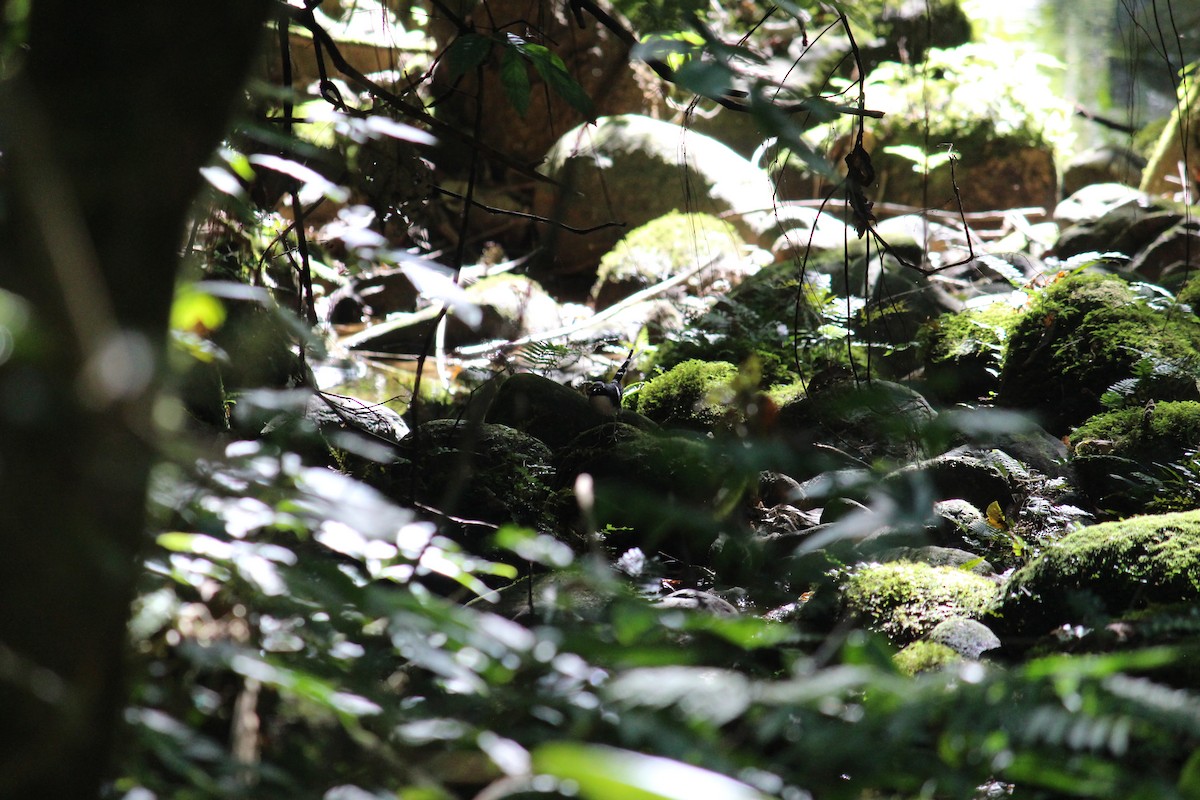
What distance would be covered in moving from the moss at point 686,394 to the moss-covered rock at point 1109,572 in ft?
5.71

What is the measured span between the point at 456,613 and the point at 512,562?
1820 millimetres

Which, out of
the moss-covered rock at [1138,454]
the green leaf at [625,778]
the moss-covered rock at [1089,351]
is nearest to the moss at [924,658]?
the moss-covered rock at [1138,454]

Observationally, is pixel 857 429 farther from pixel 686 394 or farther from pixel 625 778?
pixel 625 778

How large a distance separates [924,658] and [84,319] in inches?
76.1

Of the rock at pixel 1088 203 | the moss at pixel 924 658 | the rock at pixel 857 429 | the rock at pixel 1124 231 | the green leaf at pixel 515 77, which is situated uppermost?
the rock at pixel 1088 203

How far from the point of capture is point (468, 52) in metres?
1.61

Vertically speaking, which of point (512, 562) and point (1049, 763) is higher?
point (1049, 763)

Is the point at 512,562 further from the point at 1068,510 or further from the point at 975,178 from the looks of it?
the point at 975,178

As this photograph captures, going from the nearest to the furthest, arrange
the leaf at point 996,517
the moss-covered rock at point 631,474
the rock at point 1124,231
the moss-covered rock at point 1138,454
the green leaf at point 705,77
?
the green leaf at point 705,77 < the moss-covered rock at point 631,474 < the moss-covered rock at point 1138,454 < the leaf at point 996,517 < the rock at point 1124,231

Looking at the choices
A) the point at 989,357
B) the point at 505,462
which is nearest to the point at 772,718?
the point at 505,462

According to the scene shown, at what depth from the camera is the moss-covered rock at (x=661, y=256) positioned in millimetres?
6348

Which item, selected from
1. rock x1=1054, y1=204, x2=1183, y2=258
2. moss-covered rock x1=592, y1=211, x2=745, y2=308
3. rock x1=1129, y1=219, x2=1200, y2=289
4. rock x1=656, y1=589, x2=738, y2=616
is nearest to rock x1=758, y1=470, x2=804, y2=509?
rock x1=656, y1=589, x2=738, y2=616

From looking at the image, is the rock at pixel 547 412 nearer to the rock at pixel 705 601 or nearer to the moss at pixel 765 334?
the moss at pixel 765 334

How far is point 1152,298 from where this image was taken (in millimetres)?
3922
